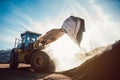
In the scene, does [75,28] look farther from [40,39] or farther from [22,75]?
[22,75]

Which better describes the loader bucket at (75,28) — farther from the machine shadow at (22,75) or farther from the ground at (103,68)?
the machine shadow at (22,75)

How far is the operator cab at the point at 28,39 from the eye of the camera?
10.8m

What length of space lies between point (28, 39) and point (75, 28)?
3667 millimetres

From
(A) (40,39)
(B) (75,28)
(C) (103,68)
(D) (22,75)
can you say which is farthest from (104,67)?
(A) (40,39)

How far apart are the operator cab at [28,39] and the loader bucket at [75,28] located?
245 cm

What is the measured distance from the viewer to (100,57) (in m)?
7.12

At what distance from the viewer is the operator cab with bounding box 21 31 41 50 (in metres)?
10.8

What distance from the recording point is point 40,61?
360 inches

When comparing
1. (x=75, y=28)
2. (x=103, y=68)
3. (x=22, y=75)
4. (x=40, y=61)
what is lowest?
(x=22, y=75)

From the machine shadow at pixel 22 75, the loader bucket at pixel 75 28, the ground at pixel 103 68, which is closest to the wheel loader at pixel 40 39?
the loader bucket at pixel 75 28

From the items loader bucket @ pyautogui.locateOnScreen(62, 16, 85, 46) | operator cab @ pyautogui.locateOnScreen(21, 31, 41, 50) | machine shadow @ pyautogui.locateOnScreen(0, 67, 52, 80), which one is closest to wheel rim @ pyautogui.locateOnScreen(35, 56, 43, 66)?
machine shadow @ pyautogui.locateOnScreen(0, 67, 52, 80)

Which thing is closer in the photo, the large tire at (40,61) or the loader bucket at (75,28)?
the large tire at (40,61)

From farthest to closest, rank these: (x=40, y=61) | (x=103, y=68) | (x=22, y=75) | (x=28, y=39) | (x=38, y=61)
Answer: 1. (x=28, y=39)
2. (x=38, y=61)
3. (x=40, y=61)
4. (x=22, y=75)
5. (x=103, y=68)

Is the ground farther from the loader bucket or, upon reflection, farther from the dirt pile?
the loader bucket
